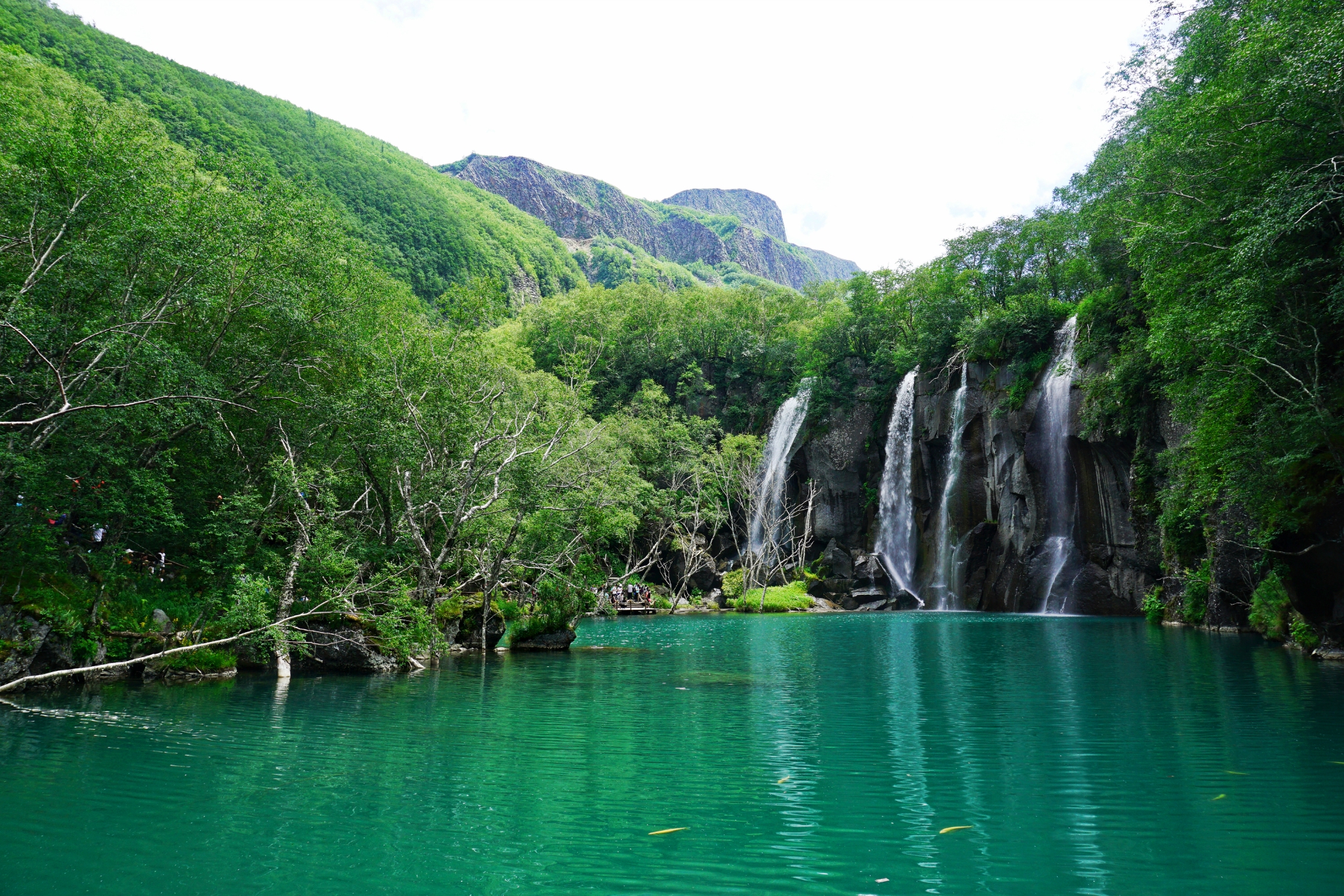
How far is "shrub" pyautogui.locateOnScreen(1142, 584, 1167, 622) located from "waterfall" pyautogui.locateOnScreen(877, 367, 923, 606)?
1401cm

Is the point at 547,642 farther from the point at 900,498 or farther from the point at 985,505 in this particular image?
the point at 900,498

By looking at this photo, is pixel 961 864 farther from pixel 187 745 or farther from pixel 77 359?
pixel 77 359

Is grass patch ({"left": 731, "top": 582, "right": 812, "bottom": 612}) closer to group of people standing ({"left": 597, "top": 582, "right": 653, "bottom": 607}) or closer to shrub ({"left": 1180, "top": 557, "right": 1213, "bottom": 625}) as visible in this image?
group of people standing ({"left": 597, "top": 582, "right": 653, "bottom": 607})

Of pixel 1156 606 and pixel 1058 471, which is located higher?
pixel 1058 471

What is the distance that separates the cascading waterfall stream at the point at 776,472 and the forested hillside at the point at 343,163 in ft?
98.8

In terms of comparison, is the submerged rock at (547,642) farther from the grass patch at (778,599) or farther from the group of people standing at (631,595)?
the grass patch at (778,599)

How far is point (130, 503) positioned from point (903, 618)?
95.0ft

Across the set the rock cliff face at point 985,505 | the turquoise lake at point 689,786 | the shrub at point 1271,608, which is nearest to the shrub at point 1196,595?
the shrub at point 1271,608

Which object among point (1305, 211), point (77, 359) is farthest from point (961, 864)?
point (77, 359)

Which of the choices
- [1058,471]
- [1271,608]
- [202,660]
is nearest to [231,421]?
[202,660]

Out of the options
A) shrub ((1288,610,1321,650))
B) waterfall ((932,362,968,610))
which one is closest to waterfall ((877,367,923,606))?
waterfall ((932,362,968,610))

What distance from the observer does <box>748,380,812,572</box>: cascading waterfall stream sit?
4691 centimetres

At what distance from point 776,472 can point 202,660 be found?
38160mm

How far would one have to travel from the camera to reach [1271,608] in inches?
816
